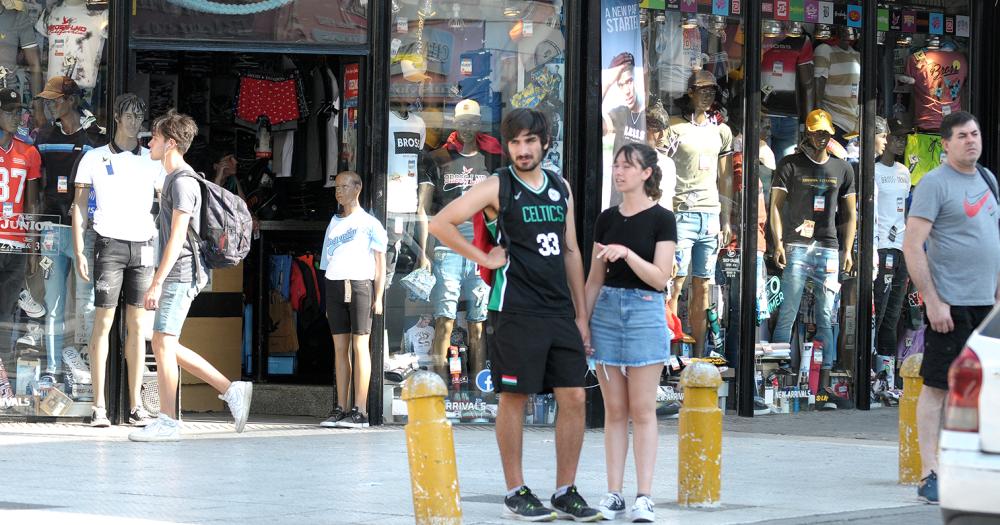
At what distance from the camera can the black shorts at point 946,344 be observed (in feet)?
27.0

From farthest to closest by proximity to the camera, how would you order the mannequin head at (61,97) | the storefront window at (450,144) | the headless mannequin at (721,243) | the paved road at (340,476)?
the headless mannequin at (721,243)
the storefront window at (450,144)
the mannequin head at (61,97)
the paved road at (340,476)

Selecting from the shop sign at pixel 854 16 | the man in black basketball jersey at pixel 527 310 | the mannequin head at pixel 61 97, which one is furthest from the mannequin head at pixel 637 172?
the shop sign at pixel 854 16

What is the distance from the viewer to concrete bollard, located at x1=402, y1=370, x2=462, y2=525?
691 centimetres

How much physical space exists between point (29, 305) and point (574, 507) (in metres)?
5.88

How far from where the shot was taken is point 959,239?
27.4 feet

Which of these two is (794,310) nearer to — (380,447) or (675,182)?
(675,182)

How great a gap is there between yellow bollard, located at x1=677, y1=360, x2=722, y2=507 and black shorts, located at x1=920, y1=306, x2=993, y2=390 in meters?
1.17

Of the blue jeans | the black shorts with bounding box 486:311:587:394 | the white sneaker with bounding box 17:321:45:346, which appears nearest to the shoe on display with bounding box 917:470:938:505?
the black shorts with bounding box 486:311:587:394

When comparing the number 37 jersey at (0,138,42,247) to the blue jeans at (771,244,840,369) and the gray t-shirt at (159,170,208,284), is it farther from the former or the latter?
the blue jeans at (771,244,840,369)

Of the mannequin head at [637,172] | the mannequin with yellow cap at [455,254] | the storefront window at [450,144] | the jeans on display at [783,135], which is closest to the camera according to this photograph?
the mannequin head at [637,172]

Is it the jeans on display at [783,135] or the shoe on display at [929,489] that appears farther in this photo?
the jeans on display at [783,135]

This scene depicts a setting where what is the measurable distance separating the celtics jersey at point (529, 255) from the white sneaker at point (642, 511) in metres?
0.96

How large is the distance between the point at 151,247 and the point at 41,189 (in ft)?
3.17

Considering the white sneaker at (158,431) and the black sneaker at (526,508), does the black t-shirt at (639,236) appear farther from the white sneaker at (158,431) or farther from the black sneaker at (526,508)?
the white sneaker at (158,431)
